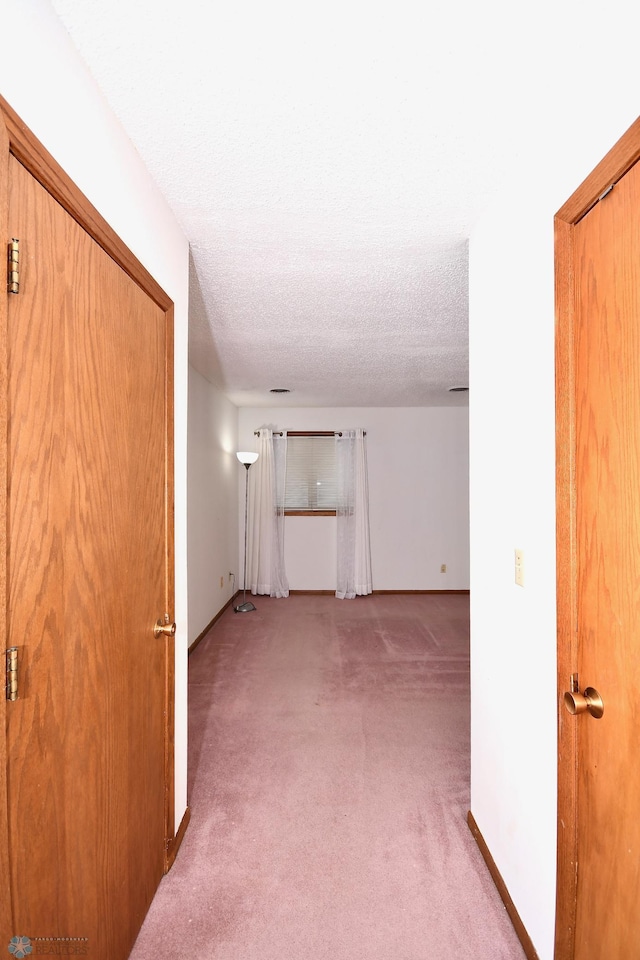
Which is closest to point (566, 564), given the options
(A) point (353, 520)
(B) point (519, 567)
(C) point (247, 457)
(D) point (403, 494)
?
(B) point (519, 567)

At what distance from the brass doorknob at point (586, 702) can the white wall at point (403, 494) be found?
5.18 meters

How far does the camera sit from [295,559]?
6320 mm

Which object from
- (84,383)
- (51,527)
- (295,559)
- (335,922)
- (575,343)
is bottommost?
(335,922)

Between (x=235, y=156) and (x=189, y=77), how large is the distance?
313 mm

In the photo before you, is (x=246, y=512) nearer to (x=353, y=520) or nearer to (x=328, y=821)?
(x=353, y=520)

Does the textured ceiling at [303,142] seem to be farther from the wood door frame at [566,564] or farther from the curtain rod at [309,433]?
the curtain rod at [309,433]

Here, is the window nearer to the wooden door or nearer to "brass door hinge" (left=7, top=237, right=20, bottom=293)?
the wooden door

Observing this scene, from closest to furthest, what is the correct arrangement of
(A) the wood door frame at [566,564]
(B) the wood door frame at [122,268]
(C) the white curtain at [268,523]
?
(B) the wood door frame at [122,268]
(A) the wood door frame at [566,564]
(C) the white curtain at [268,523]

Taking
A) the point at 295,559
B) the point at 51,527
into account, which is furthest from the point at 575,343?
the point at 295,559

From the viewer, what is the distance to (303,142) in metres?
1.44

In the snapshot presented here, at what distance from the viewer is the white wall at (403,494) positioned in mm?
6332

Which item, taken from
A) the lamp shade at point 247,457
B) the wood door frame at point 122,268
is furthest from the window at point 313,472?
the wood door frame at point 122,268

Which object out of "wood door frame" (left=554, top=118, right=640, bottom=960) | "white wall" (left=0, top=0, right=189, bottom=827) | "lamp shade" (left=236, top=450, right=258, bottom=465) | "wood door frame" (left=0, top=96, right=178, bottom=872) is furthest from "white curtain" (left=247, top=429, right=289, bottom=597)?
"wood door frame" (left=554, top=118, right=640, bottom=960)

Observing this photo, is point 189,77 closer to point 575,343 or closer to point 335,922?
point 575,343
